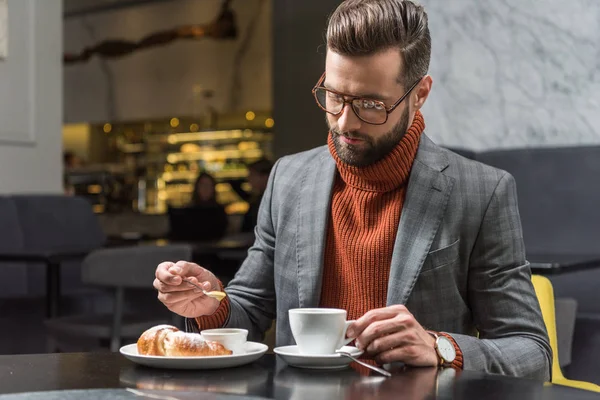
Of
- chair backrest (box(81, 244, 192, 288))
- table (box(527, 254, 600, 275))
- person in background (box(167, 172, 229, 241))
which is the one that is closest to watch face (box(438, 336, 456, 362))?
table (box(527, 254, 600, 275))

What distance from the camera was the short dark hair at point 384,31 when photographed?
1441 mm

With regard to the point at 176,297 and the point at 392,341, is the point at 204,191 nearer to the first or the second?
the point at 176,297

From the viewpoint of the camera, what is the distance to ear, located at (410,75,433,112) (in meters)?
1.53

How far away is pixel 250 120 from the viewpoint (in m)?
10.8

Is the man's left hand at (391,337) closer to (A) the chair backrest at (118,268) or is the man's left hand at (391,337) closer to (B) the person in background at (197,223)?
(A) the chair backrest at (118,268)

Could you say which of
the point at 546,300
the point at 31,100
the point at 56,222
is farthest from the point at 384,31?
the point at 31,100

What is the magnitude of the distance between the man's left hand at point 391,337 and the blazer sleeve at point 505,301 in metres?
0.17

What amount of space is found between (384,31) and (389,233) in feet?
1.15

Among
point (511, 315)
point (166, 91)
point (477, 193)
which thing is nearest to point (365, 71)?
point (477, 193)

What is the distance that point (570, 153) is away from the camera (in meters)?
4.35

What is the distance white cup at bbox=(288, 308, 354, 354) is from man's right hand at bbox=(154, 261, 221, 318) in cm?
24

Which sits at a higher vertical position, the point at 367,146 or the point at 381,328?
the point at 367,146

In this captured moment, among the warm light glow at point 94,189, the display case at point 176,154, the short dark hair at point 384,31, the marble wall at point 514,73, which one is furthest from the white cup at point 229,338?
the warm light glow at point 94,189

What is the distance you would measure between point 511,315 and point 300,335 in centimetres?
43
